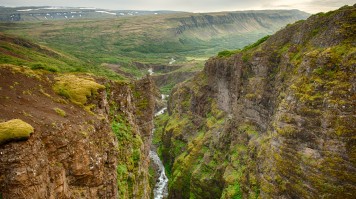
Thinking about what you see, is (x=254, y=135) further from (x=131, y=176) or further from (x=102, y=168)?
(x=102, y=168)

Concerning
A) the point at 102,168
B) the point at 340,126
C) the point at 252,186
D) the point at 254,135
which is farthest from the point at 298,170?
the point at 102,168

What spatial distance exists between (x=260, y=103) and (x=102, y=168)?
1642 inches

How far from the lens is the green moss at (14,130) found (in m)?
22.7

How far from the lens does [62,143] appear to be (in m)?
28.0

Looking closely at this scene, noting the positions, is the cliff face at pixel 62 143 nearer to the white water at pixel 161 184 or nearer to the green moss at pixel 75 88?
the green moss at pixel 75 88

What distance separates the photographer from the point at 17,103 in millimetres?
28875

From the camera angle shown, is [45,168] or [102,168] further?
[102,168]

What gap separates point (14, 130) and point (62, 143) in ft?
17.6

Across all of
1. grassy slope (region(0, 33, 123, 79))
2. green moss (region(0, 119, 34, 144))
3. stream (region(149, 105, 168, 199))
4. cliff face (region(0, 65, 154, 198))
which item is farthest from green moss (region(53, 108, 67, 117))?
stream (region(149, 105, 168, 199))

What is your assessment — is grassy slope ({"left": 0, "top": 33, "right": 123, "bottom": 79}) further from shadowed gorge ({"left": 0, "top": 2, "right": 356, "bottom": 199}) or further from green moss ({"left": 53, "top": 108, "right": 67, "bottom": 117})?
green moss ({"left": 53, "top": 108, "right": 67, "bottom": 117})

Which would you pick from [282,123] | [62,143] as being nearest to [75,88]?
[62,143]

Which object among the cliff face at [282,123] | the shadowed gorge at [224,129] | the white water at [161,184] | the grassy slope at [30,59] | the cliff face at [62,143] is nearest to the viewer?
the cliff face at [62,143]

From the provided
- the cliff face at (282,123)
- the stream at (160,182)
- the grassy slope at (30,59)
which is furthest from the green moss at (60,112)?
the stream at (160,182)

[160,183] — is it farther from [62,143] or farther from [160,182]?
[62,143]
